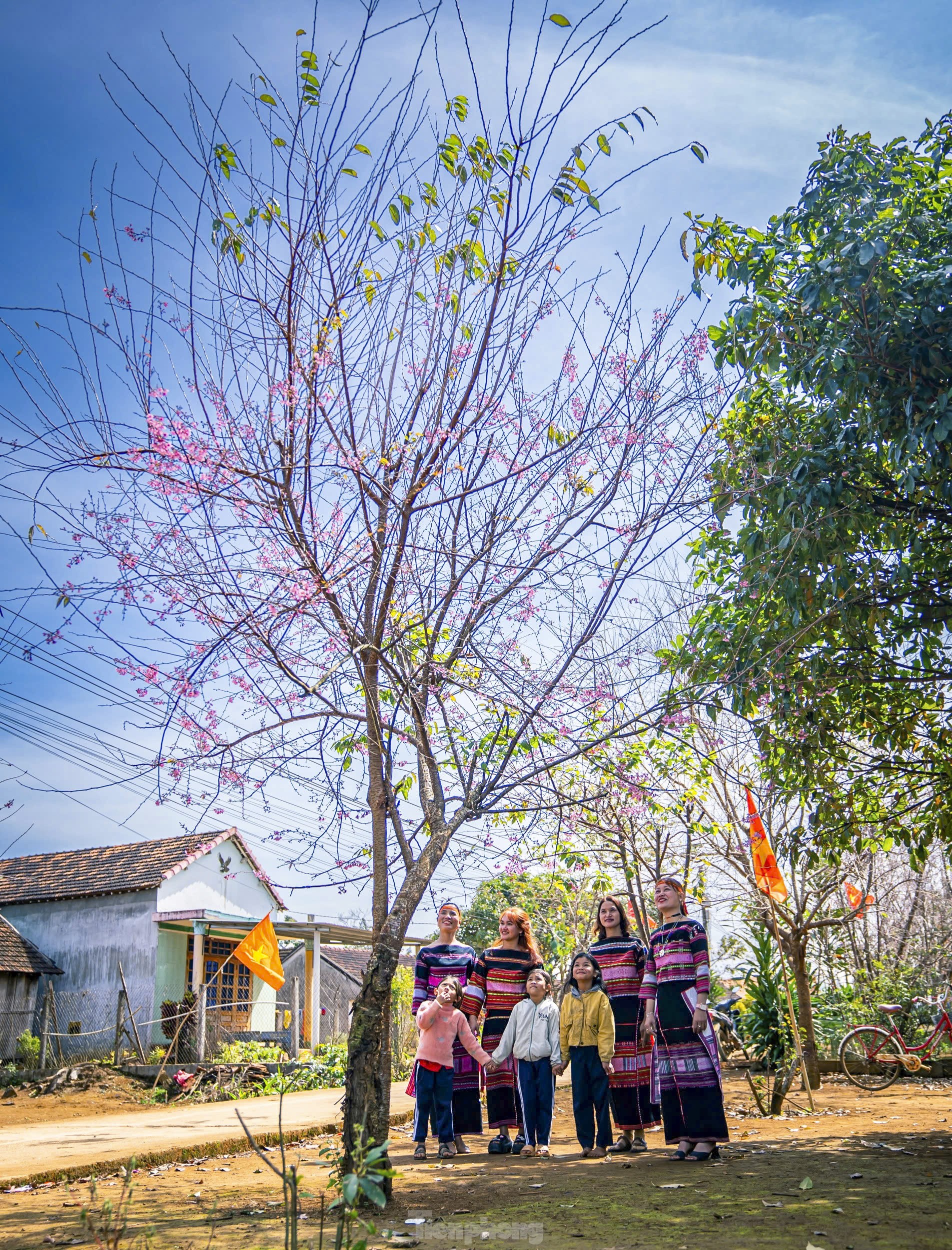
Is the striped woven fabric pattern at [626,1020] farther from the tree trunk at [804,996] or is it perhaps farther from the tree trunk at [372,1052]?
the tree trunk at [804,996]

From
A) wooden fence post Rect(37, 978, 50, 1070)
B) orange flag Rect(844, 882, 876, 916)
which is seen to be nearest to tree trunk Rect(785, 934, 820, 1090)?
orange flag Rect(844, 882, 876, 916)

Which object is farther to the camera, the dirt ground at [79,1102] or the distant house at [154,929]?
the distant house at [154,929]

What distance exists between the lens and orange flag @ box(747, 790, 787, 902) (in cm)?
872

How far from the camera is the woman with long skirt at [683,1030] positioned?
5730mm

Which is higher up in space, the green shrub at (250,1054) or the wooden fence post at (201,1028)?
the wooden fence post at (201,1028)

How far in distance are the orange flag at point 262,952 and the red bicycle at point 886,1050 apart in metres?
8.38

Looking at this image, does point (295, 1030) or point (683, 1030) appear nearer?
point (683, 1030)

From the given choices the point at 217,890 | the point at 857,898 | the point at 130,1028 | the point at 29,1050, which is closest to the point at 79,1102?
the point at 130,1028

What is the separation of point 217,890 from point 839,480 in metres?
20.0

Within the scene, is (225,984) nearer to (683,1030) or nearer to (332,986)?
(332,986)

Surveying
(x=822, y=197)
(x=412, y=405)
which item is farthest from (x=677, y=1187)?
(x=822, y=197)

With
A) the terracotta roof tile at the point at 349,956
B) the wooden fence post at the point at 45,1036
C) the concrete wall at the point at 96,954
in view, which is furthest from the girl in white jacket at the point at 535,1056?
the terracotta roof tile at the point at 349,956

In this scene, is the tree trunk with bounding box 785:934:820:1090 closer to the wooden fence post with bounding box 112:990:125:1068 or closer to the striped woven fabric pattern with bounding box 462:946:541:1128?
the striped woven fabric pattern with bounding box 462:946:541:1128

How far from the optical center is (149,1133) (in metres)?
8.76
